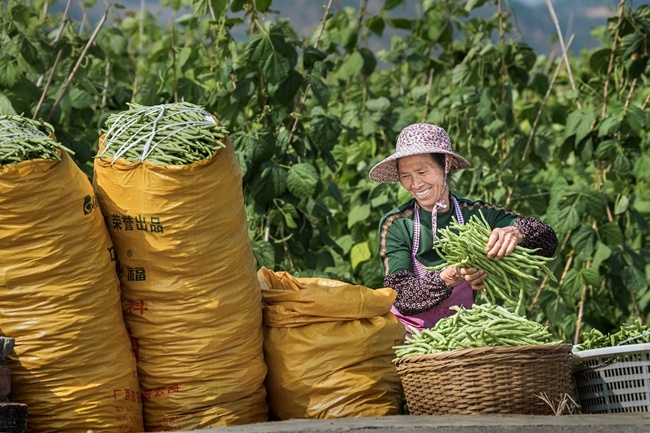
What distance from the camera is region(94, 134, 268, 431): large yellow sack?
379 centimetres

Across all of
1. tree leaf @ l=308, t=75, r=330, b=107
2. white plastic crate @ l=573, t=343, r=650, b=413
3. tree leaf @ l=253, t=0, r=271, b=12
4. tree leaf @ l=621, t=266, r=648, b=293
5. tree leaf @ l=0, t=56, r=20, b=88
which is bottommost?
tree leaf @ l=621, t=266, r=648, b=293

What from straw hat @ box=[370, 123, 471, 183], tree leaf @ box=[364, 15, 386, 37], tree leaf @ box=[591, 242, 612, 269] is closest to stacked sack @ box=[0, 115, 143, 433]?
straw hat @ box=[370, 123, 471, 183]

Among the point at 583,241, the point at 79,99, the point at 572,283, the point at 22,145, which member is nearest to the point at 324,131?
the point at 79,99

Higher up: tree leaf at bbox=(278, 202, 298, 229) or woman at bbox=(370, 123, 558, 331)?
woman at bbox=(370, 123, 558, 331)

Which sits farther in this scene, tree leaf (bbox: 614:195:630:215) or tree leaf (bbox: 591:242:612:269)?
tree leaf (bbox: 614:195:630:215)

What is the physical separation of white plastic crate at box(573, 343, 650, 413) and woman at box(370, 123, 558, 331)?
1.58 ft

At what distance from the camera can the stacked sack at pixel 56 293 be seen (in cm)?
361

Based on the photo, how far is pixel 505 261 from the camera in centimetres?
425

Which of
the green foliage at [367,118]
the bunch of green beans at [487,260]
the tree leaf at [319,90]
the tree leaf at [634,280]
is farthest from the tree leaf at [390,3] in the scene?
the bunch of green beans at [487,260]

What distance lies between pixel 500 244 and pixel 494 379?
569 millimetres

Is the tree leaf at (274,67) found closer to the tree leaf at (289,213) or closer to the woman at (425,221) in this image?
the tree leaf at (289,213)

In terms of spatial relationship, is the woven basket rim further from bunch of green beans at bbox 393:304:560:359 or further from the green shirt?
the green shirt

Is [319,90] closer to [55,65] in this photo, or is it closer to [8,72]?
[55,65]

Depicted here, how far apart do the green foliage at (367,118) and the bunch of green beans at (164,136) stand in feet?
5.68
